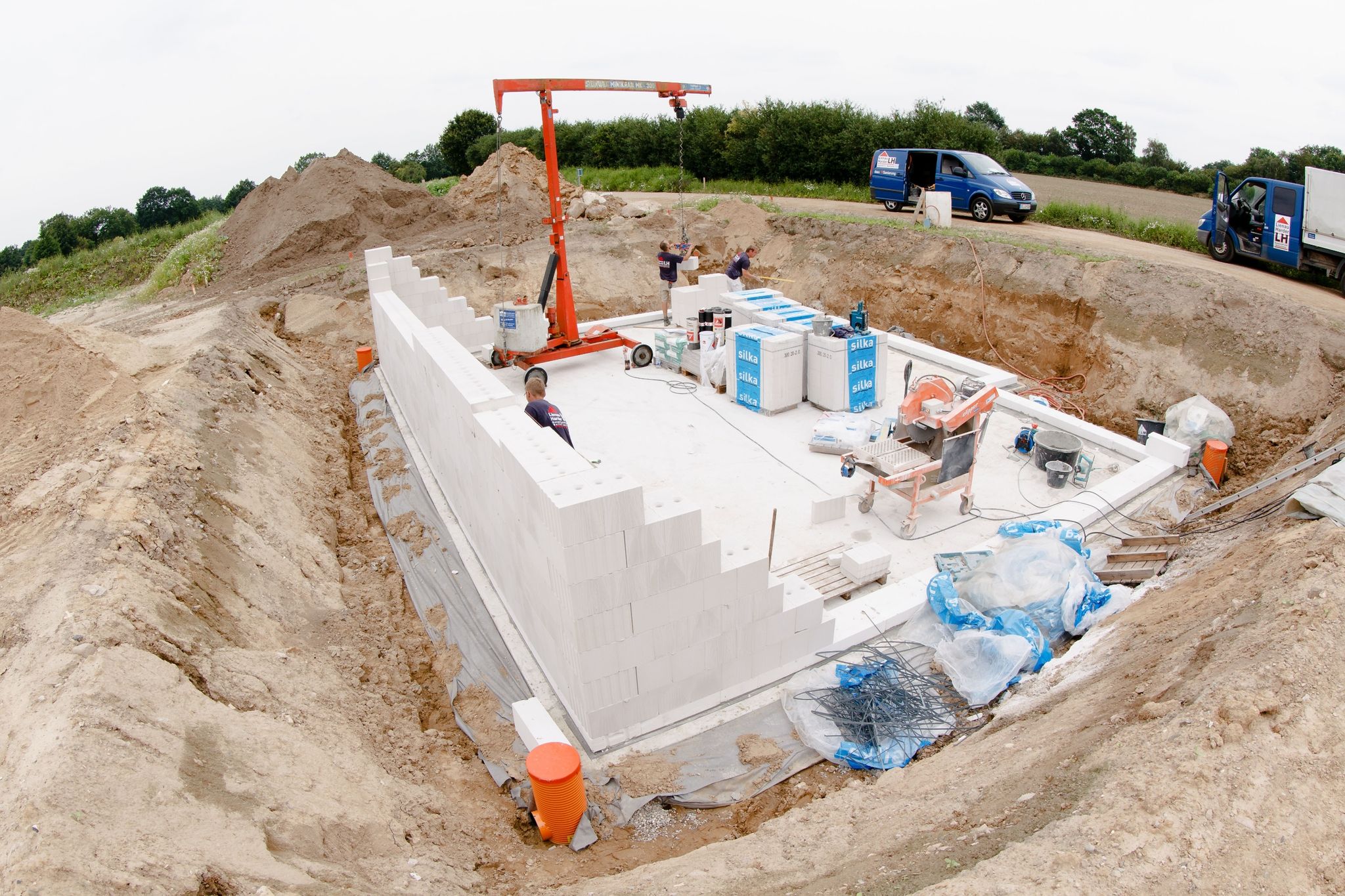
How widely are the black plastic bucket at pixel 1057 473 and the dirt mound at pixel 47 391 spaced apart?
960 centimetres

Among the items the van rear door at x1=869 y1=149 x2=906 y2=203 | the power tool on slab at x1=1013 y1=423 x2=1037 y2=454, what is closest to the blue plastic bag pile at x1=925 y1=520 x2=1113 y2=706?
the power tool on slab at x1=1013 y1=423 x2=1037 y2=454

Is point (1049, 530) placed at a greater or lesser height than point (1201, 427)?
lesser

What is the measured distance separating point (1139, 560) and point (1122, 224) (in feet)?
36.4

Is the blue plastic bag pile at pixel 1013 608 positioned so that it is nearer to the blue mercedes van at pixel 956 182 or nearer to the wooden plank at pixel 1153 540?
the wooden plank at pixel 1153 540

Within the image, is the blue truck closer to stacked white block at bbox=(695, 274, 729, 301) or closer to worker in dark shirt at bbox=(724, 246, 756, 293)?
worker in dark shirt at bbox=(724, 246, 756, 293)

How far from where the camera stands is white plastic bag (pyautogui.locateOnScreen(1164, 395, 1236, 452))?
9.09 metres

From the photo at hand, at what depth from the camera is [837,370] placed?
32.4ft

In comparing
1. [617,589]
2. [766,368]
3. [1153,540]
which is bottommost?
[1153,540]

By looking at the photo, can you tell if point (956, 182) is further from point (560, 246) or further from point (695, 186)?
point (695, 186)

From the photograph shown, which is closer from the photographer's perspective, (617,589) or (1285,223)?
(617,589)

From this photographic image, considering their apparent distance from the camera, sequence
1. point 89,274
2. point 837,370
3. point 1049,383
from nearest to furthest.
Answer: point 837,370
point 1049,383
point 89,274

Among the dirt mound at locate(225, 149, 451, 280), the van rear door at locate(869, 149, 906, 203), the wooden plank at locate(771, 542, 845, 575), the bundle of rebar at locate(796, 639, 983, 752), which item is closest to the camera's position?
the bundle of rebar at locate(796, 639, 983, 752)

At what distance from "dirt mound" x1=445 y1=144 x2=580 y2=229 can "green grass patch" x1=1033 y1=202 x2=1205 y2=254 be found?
1120 cm

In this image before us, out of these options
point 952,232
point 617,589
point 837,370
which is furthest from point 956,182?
point 617,589
